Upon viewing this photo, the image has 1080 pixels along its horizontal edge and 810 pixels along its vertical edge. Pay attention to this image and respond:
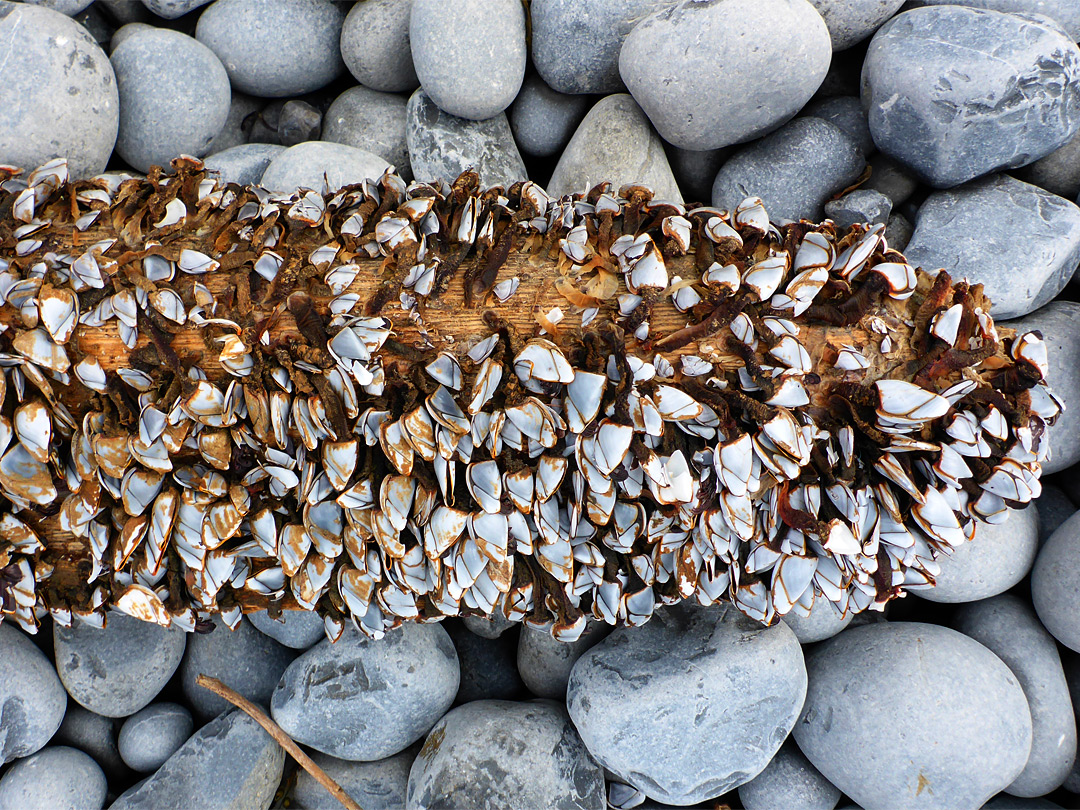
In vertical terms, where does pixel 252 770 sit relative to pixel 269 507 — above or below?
below

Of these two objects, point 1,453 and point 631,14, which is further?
point 631,14

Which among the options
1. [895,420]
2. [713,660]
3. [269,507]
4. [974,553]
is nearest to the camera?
[895,420]

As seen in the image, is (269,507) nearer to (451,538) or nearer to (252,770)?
(451,538)

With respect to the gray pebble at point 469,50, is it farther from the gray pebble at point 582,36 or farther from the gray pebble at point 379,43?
the gray pebble at point 379,43

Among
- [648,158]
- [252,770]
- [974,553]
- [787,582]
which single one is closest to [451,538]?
[787,582]

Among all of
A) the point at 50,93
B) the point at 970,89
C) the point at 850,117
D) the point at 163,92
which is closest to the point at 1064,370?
the point at 970,89

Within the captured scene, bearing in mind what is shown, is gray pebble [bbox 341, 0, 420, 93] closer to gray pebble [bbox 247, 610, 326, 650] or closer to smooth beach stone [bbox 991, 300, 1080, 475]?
gray pebble [bbox 247, 610, 326, 650]

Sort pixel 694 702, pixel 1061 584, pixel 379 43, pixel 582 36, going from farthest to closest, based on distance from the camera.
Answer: pixel 379 43 → pixel 582 36 → pixel 1061 584 → pixel 694 702

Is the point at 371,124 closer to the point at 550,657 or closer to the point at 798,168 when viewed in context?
the point at 798,168
